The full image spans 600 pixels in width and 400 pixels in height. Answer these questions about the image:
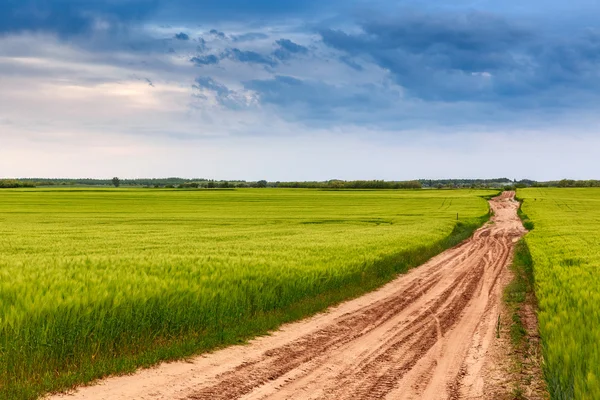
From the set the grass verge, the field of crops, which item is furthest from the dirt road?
the field of crops

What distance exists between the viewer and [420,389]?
9195 millimetres

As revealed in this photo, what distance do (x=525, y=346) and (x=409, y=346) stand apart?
274 cm

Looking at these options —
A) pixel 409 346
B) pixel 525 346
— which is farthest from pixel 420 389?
pixel 525 346

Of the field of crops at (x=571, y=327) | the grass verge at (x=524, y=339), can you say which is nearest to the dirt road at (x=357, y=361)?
the grass verge at (x=524, y=339)

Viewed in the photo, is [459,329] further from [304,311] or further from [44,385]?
[44,385]

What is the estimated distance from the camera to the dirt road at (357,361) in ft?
29.6

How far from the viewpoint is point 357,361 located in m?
10.8

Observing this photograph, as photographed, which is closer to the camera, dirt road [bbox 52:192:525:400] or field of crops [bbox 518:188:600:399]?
field of crops [bbox 518:188:600:399]

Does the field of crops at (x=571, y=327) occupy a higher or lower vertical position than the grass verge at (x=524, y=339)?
higher

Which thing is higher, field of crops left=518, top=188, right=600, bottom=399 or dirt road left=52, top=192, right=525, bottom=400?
field of crops left=518, top=188, right=600, bottom=399

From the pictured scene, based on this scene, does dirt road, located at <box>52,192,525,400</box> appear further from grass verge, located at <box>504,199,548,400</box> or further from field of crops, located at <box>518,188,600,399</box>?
field of crops, located at <box>518,188,600,399</box>

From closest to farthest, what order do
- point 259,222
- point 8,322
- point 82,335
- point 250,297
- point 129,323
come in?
A: point 8,322 < point 82,335 < point 129,323 < point 250,297 < point 259,222

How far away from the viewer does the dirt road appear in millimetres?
9016

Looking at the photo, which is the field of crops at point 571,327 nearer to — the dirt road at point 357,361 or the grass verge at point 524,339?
the grass verge at point 524,339
